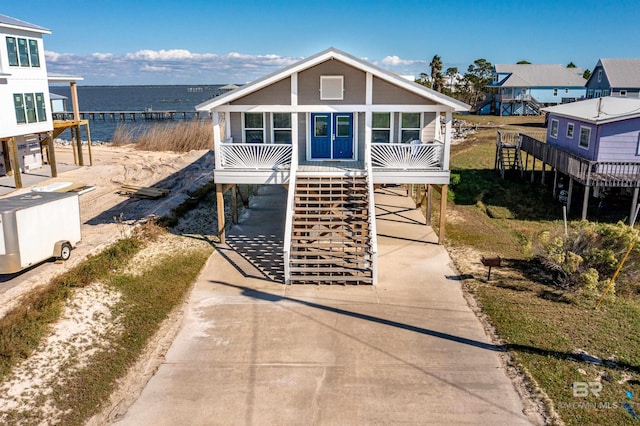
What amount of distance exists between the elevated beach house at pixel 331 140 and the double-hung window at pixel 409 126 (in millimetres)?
35

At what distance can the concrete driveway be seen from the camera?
8734 millimetres

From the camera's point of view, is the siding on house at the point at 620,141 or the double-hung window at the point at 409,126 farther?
the siding on house at the point at 620,141

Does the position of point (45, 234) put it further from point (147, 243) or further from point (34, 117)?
point (34, 117)

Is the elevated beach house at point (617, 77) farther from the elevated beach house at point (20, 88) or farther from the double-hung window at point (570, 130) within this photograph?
the elevated beach house at point (20, 88)

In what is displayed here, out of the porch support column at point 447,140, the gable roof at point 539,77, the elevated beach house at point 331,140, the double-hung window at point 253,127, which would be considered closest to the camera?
the elevated beach house at point 331,140

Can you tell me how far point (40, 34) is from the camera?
92.4ft

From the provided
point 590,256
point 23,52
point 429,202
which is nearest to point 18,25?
point 23,52

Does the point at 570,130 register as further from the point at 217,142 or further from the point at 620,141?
the point at 217,142

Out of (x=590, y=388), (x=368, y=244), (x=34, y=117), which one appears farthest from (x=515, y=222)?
(x=34, y=117)

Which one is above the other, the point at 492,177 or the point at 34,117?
the point at 34,117

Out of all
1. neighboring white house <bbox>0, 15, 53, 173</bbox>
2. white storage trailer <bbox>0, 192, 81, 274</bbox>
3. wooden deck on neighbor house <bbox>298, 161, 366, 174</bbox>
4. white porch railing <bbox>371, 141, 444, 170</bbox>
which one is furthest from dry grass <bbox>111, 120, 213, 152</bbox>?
white porch railing <bbox>371, 141, 444, 170</bbox>

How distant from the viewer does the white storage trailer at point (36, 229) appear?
44.4 feet

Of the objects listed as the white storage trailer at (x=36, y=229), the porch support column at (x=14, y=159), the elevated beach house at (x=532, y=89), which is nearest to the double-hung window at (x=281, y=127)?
the white storage trailer at (x=36, y=229)

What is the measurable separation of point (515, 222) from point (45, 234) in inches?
659
